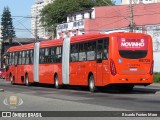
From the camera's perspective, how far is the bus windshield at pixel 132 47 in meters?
26.1

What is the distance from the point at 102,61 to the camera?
26.5 m

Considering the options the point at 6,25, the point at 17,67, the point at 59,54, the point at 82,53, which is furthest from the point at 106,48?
the point at 6,25

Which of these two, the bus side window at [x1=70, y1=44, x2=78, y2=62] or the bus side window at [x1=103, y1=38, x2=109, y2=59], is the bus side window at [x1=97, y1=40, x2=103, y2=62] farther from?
the bus side window at [x1=70, y1=44, x2=78, y2=62]

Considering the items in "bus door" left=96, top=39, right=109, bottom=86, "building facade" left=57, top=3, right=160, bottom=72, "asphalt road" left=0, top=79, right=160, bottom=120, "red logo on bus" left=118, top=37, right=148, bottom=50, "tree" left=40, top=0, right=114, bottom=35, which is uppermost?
"tree" left=40, top=0, right=114, bottom=35

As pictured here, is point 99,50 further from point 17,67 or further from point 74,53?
point 17,67

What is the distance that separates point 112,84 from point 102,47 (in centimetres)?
210

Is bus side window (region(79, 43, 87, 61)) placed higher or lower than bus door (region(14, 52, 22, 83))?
higher

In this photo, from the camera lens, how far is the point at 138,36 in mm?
26672

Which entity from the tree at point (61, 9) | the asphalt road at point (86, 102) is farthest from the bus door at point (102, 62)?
the tree at point (61, 9)

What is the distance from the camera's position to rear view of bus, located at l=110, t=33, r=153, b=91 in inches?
1014

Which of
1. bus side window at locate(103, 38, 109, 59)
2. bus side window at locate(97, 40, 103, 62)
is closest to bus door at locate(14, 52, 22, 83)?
bus side window at locate(97, 40, 103, 62)

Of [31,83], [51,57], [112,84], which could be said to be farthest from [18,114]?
[31,83]

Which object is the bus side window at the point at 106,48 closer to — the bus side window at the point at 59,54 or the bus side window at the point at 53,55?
the bus side window at the point at 59,54

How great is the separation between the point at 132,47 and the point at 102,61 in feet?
5.73
